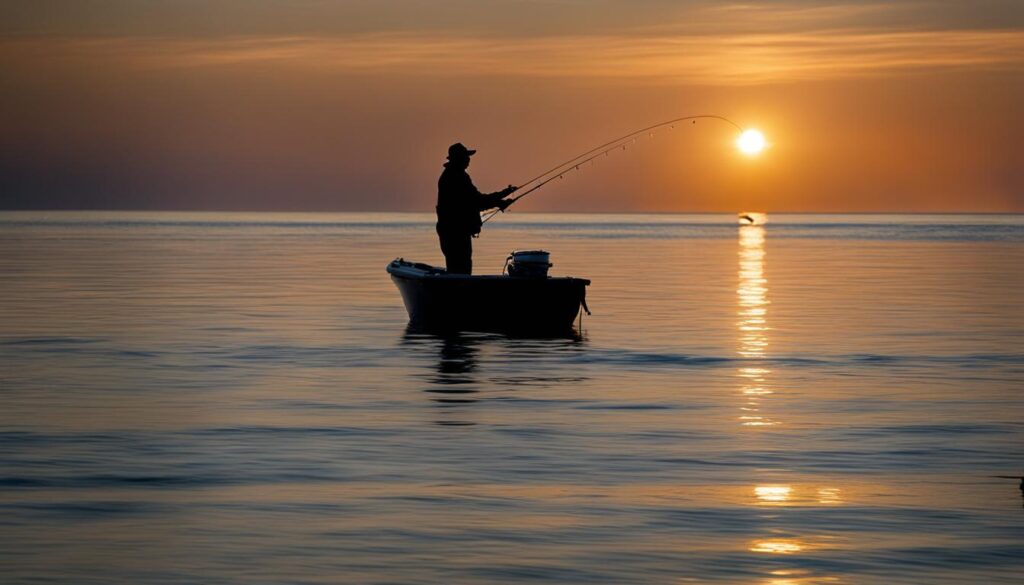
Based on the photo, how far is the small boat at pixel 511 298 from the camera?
933 inches

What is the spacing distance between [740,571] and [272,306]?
23506 mm

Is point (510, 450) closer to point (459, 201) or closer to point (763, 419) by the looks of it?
point (763, 419)

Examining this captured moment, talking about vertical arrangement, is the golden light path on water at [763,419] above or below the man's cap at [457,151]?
below

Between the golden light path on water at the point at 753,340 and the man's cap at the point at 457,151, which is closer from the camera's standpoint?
the golden light path on water at the point at 753,340

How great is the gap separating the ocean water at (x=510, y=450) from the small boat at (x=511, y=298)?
1.15 ft

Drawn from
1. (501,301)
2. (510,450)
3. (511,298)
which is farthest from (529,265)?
(510,450)

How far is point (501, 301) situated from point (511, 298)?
165mm

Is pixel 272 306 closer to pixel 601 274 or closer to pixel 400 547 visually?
pixel 601 274

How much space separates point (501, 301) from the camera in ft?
78.2

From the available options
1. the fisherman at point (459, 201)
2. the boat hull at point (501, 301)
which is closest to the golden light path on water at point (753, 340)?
the boat hull at point (501, 301)

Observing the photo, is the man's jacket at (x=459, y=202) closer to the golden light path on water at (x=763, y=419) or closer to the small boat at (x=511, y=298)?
the small boat at (x=511, y=298)

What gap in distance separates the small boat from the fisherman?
2.19ft

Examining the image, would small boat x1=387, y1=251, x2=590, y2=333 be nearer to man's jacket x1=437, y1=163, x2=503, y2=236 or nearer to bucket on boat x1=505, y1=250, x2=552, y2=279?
bucket on boat x1=505, y1=250, x2=552, y2=279

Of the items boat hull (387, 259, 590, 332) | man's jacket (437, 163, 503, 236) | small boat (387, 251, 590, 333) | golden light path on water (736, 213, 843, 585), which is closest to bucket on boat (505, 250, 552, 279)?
small boat (387, 251, 590, 333)
